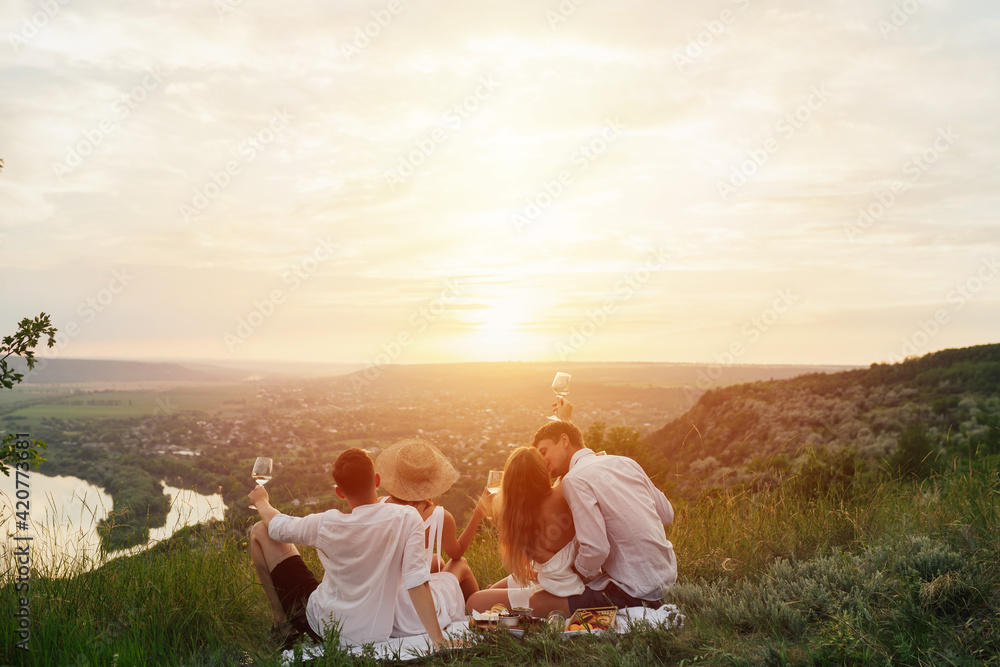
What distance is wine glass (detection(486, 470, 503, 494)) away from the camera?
4703 millimetres

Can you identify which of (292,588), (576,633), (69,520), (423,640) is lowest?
(423,640)

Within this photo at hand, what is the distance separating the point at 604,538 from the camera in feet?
14.0

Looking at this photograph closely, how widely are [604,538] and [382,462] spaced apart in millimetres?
1675

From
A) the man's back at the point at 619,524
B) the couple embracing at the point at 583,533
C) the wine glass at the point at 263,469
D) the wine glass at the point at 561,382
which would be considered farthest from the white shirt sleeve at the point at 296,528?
the wine glass at the point at 561,382

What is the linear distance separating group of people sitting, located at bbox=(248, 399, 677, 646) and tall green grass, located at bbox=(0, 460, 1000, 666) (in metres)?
0.35

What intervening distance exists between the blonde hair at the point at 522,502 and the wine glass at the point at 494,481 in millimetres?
227

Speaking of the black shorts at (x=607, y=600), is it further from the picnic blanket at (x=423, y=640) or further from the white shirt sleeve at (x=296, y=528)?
the white shirt sleeve at (x=296, y=528)

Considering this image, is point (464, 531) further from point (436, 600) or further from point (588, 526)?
point (588, 526)

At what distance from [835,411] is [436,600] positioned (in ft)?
76.8

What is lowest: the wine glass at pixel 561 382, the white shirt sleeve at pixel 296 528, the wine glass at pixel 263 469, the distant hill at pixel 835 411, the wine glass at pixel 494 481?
the distant hill at pixel 835 411

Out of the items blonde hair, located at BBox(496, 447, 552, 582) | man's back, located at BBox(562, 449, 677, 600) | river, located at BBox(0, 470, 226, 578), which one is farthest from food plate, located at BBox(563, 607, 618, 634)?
river, located at BBox(0, 470, 226, 578)

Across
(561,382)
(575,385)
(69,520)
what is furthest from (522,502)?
(575,385)

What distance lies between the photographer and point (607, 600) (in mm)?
4492

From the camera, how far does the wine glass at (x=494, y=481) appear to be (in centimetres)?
470
